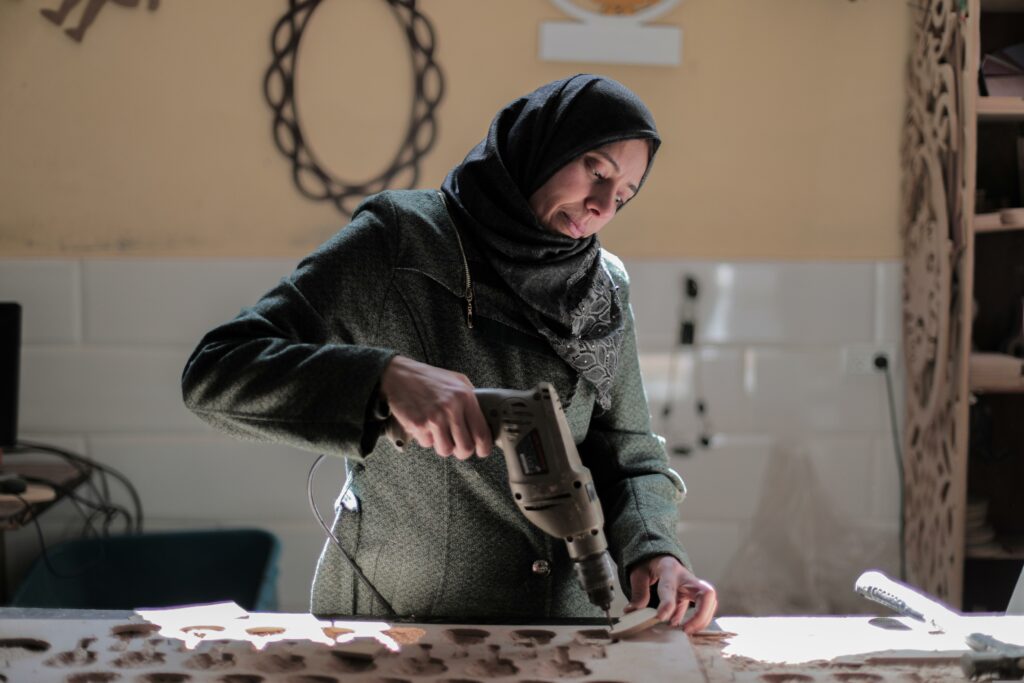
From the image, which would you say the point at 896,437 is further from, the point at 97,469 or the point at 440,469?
the point at 97,469

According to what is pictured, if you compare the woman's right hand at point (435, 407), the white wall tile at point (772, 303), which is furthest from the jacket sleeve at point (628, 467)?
the white wall tile at point (772, 303)

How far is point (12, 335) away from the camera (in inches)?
92.3

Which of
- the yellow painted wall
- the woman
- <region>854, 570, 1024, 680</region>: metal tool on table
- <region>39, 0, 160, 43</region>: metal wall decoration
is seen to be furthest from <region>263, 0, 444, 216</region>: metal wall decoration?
<region>854, 570, 1024, 680</region>: metal tool on table

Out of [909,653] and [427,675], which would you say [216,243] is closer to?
[427,675]

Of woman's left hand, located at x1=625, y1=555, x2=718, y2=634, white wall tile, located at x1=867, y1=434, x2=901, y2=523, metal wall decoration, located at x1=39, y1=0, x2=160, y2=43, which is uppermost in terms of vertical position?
metal wall decoration, located at x1=39, y1=0, x2=160, y2=43

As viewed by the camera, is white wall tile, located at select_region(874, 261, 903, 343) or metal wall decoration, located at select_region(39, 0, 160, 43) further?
white wall tile, located at select_region(874, 261, 903, 343)

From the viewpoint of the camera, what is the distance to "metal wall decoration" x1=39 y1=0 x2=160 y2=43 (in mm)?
2545

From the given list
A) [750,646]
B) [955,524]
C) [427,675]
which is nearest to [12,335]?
[427,675]

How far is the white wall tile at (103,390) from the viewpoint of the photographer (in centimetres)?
261

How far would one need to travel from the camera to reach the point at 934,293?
243 cm

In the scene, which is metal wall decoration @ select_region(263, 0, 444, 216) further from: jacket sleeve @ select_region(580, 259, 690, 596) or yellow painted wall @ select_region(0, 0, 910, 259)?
jacket sleeve @ select_region(580, 259, 690, 596)

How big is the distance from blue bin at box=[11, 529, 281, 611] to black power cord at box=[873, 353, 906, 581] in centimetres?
158

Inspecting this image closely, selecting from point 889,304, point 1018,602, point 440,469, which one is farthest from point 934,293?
point 440,469

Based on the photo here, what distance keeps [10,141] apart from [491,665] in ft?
6.72
